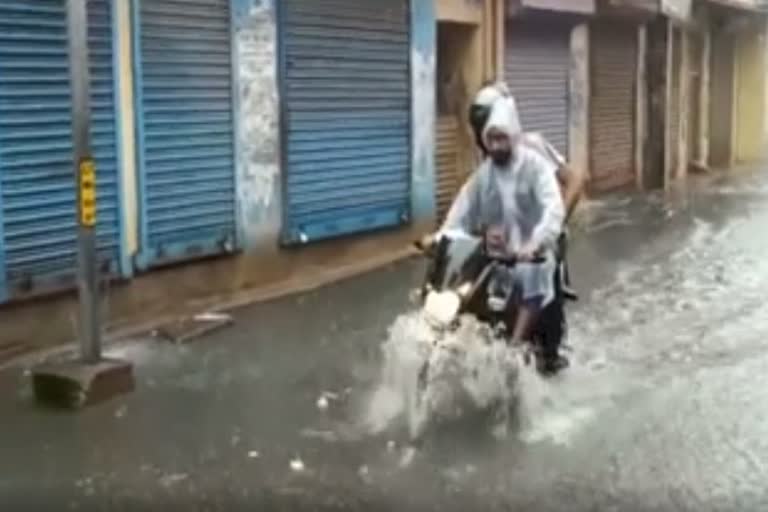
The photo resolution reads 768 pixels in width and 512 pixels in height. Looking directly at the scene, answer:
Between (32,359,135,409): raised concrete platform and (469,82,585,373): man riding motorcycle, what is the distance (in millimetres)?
2389

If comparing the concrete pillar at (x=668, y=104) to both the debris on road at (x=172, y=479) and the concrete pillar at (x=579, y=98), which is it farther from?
the debris on road at (x=172, y=479)

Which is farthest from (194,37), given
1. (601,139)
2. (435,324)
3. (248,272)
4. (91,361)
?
(601,139)

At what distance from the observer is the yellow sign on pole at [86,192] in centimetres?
761

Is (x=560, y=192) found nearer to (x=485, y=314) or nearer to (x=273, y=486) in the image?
(x=485, y=314)

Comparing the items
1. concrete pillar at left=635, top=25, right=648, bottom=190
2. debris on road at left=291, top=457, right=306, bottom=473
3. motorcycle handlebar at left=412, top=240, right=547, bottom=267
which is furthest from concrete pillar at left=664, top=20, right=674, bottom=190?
debris on road at left=291, top=457, right=306, bottom=473

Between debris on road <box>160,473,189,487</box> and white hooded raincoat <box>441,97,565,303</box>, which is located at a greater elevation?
white hooded raincoat <box>441,97,565,303</box>

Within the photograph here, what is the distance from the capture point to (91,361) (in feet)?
25.9

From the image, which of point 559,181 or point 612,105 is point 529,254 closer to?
point 559,181

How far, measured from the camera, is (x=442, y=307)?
697 cm

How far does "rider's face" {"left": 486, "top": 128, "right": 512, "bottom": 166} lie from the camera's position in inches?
305

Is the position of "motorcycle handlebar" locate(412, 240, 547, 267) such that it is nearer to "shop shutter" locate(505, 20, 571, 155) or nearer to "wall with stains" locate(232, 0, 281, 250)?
"wall with stains" locate(232, 0, 281, 250)

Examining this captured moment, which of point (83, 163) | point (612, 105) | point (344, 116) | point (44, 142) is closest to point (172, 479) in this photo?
point (83, 163)

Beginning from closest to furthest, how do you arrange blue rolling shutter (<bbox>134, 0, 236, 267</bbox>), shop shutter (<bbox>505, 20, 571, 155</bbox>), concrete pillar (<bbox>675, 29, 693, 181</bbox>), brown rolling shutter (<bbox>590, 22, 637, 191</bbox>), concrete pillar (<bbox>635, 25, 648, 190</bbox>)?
blue rolling shutter (<bbox>134, 0, 236, 267</bbox>) < shop shutter (<bbox>505, 20, 571, 155</bbox>) < brown rolling shutter (<bbox>590, 22, 637, 191</bbox>) < concrete pillar (<bbox>635, 25, 648, 190</bbox>) < concrete pillar (<bbox>675, 29, 693, 181</bbox>)

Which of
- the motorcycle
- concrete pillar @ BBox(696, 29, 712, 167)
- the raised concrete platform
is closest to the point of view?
the motorcycle
